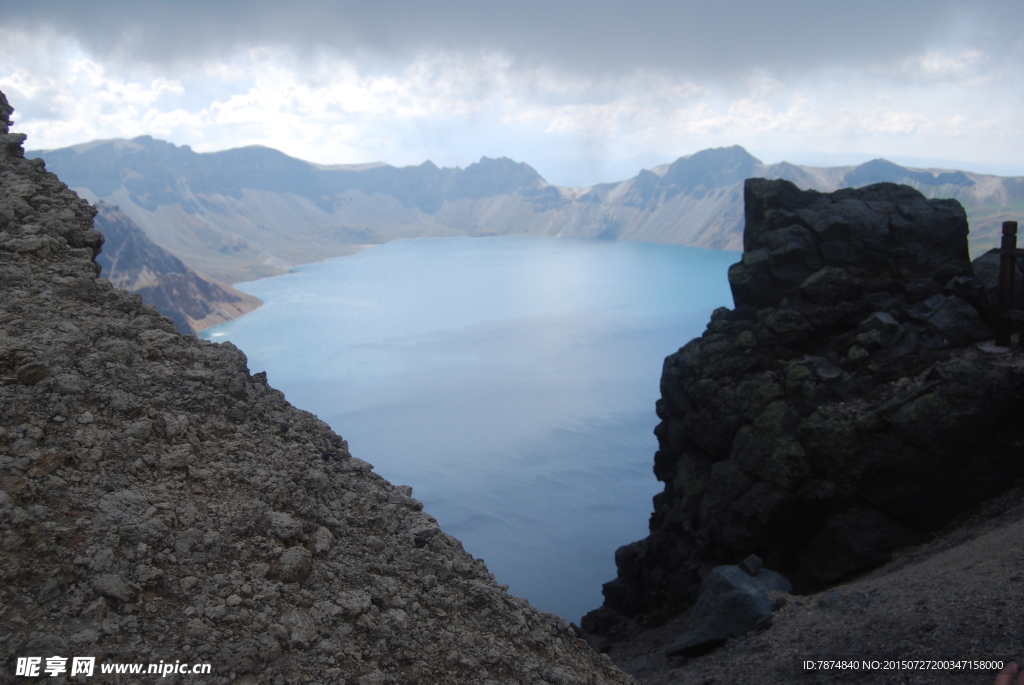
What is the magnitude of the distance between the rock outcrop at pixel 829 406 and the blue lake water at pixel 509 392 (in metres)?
13.1

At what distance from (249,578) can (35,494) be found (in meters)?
1.53

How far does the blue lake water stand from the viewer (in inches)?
1341

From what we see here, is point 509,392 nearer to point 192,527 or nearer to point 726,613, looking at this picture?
point 726,613

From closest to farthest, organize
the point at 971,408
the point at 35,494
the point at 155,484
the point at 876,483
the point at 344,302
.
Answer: the point at 35,494
the point at 155,484
the point at 971,408
the point at 876,483
the point at 344,302

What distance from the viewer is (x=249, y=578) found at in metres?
4.34

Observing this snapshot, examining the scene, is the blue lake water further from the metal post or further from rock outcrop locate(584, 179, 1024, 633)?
the metal post

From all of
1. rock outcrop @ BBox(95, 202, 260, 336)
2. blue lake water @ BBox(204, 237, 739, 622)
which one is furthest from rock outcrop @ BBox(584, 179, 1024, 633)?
rock outcrop @ BBox(95, 202, 260, 336)

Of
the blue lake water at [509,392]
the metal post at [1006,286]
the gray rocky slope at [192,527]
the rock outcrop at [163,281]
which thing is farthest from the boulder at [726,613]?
the rock outcrop at [163,281]

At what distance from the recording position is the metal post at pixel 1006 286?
1290 cm

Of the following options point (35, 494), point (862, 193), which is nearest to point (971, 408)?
point (862, 193)

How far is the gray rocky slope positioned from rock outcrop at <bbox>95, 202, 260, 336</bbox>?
91.9 metres

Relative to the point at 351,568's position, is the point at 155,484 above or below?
above

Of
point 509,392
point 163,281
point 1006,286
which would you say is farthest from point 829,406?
point 163,281

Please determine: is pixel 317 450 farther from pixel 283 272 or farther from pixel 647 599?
pixel 283 272
